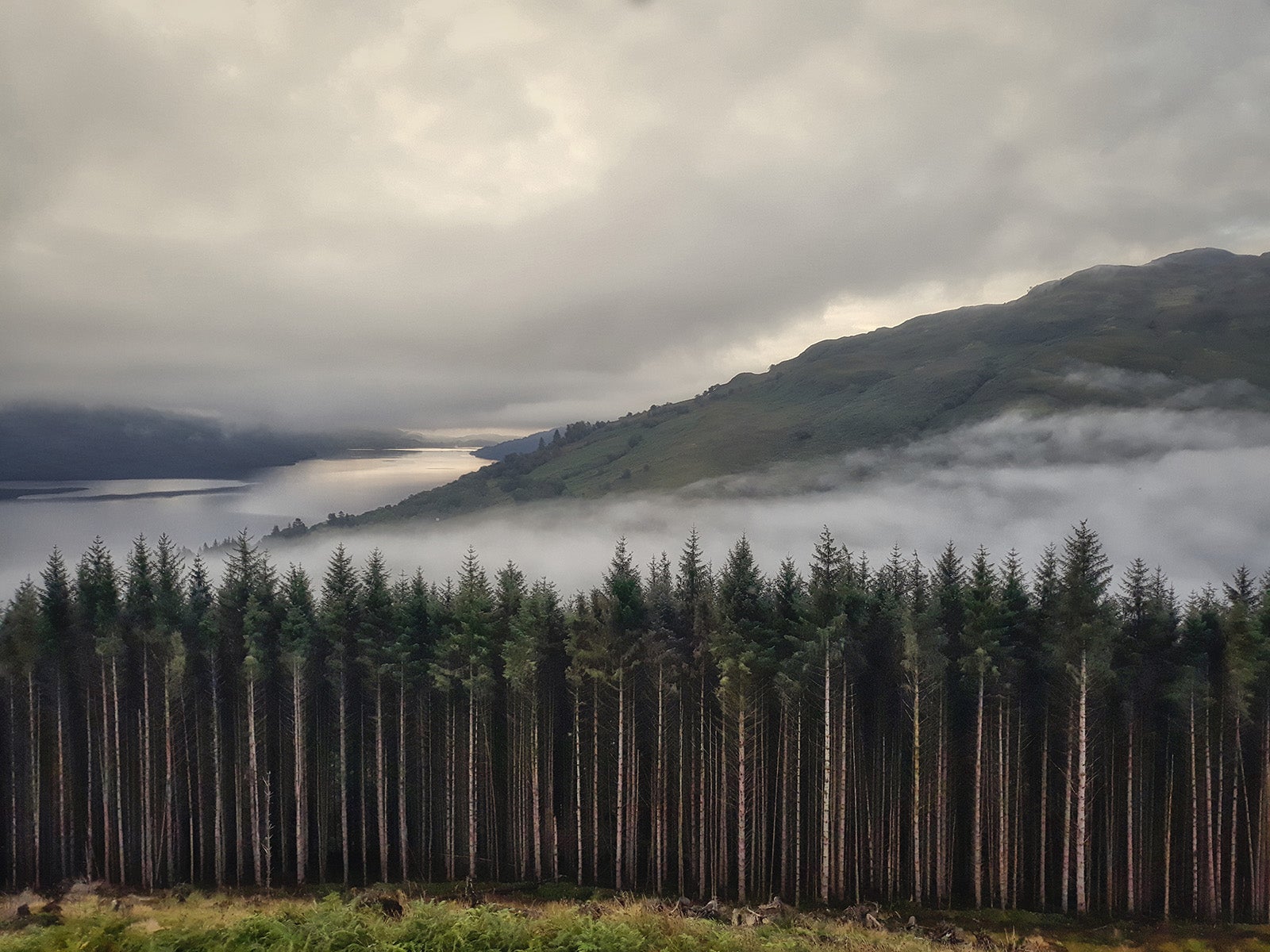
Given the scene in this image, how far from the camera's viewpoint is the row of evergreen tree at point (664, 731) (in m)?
36.4

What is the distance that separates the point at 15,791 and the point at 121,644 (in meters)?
14.3

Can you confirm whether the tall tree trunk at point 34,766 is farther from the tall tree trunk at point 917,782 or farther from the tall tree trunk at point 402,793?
the tall tree trunk at point 917,782

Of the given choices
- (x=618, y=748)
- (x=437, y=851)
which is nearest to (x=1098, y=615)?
(x=618, y=748)

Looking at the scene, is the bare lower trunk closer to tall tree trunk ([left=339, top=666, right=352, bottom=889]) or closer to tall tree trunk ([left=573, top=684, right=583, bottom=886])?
tall tree trunk ([left=339, top=666, right=352, bottom=889])

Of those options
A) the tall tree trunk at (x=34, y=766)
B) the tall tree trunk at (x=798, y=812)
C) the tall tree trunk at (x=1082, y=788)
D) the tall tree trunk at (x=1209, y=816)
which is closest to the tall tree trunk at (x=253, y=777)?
the tall tree trunk at (x=34, y=766)

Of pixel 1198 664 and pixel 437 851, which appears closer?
pixel 1198 664

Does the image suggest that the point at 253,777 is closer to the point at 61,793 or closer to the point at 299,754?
the point at 299,754

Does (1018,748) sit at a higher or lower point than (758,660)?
lower

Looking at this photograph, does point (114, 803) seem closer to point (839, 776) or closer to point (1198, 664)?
point (839, 776)

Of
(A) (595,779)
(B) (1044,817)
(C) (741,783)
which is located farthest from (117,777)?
(B) (1044,817)

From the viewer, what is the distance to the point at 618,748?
1639 inches

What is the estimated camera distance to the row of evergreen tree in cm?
3641

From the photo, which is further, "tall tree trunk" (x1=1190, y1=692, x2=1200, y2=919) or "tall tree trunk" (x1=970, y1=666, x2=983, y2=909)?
"tall tree trunk" (x1=970, y1=666, x2=983, y2=909)

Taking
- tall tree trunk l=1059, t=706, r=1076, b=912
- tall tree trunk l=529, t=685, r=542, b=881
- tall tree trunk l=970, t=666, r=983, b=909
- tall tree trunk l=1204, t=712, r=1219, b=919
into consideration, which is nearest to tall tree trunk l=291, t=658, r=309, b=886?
tall tree trunk l=529, t=685, r=542, b=881
